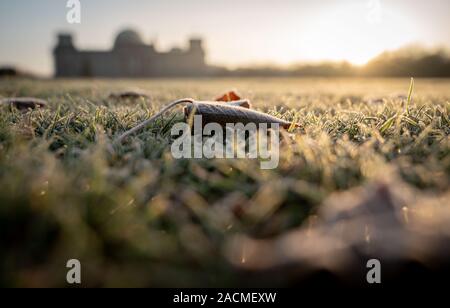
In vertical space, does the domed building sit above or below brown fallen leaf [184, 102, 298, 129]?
above

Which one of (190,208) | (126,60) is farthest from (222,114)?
(126,60)

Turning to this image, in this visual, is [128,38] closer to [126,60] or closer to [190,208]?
[126,60]

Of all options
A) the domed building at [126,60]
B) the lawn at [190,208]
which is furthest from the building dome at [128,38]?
the lawn at [190,208]

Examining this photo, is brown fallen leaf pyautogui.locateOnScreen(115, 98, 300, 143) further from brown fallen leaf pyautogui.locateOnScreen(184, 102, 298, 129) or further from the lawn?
the lawn

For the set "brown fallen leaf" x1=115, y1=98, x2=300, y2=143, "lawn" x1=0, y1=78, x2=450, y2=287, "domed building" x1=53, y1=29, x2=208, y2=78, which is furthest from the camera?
"domed building" x1=53, y1=29, x2=208, y2=78

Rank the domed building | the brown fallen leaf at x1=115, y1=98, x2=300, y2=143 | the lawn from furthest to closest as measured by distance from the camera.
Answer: the domed building < the brown fallen leaf at x1=115, y1=98, x2=300, y2=143 < the lawn

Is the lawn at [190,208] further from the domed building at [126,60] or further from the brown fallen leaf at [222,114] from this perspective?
the domed building at [126,60]

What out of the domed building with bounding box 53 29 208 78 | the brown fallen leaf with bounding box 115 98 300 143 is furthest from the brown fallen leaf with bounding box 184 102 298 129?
the domed building with bounding box 53 29 208 78

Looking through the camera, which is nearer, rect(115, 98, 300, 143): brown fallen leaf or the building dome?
rect(115, 98, 300, 143): brown fallen leaf
